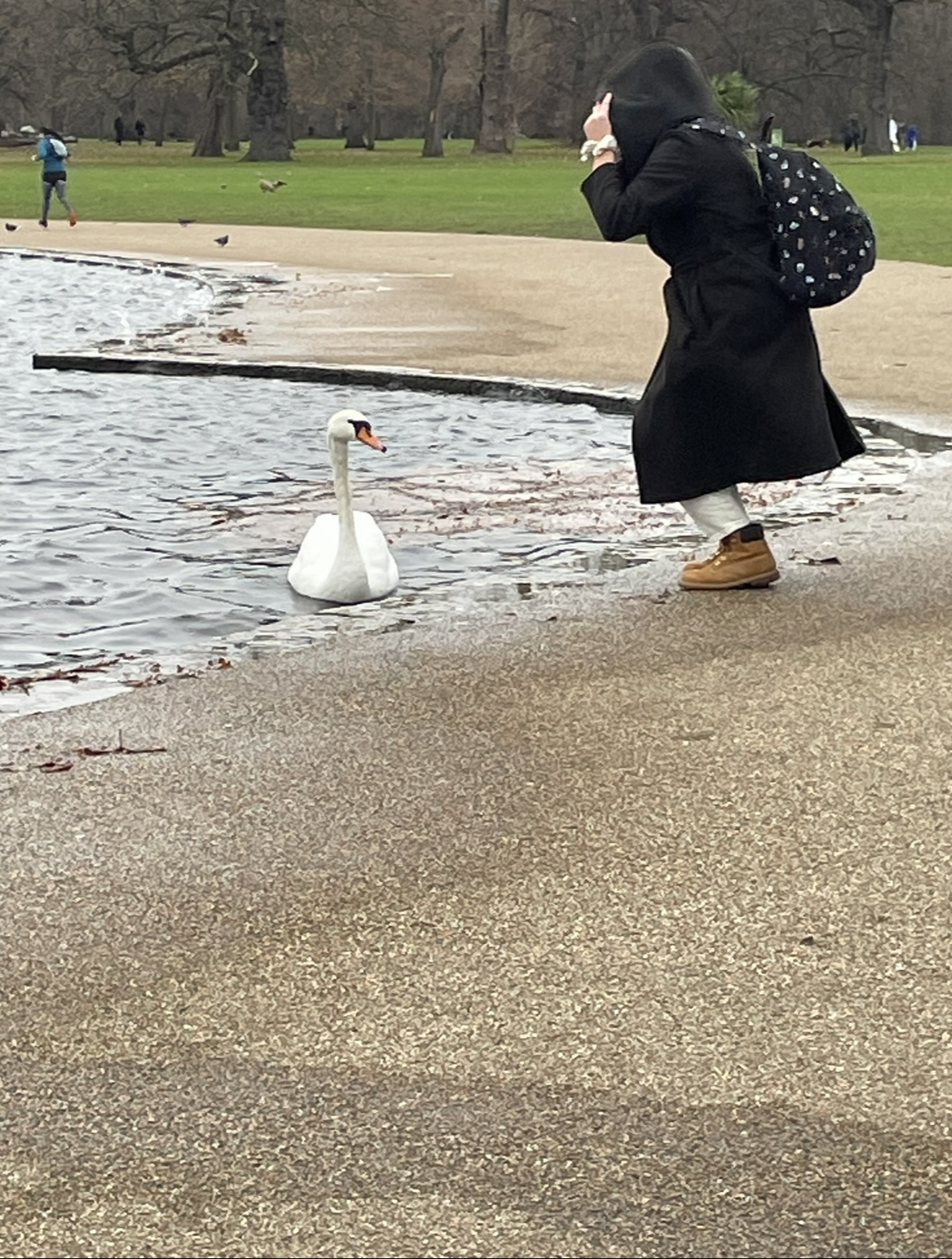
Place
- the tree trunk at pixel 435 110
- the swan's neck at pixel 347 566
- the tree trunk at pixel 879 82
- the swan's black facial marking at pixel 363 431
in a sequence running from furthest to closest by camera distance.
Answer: the tree trunk at pixel 435 110, the tree trunk at pixel 879 82, the swan's black facial marking at pixel 363 431, the swan's neck at pixel 347 566

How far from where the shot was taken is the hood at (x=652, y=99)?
23.5ft

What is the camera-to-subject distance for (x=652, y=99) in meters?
7.18

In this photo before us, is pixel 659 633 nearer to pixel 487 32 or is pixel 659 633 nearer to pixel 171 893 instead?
pixel 171 893

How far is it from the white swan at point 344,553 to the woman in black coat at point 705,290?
3.22 feet

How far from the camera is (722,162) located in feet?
23.4

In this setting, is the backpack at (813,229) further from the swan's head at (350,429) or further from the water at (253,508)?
the swan's head at (350,429)

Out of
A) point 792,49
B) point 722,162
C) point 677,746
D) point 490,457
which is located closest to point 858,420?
point 490,457

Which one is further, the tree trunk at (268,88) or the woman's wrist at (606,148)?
the tree trunk at (268,88)

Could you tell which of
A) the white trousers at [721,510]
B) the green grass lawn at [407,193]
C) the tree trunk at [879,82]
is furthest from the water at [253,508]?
the tree trunk at [879,82]

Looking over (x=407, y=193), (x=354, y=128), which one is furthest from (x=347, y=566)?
(x=354, y=128)

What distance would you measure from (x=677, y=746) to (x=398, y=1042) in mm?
1935

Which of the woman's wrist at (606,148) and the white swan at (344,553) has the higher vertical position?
the woman's wrist at (606,148)

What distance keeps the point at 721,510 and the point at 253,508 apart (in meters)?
2.79

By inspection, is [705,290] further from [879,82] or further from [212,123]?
[212,123]
